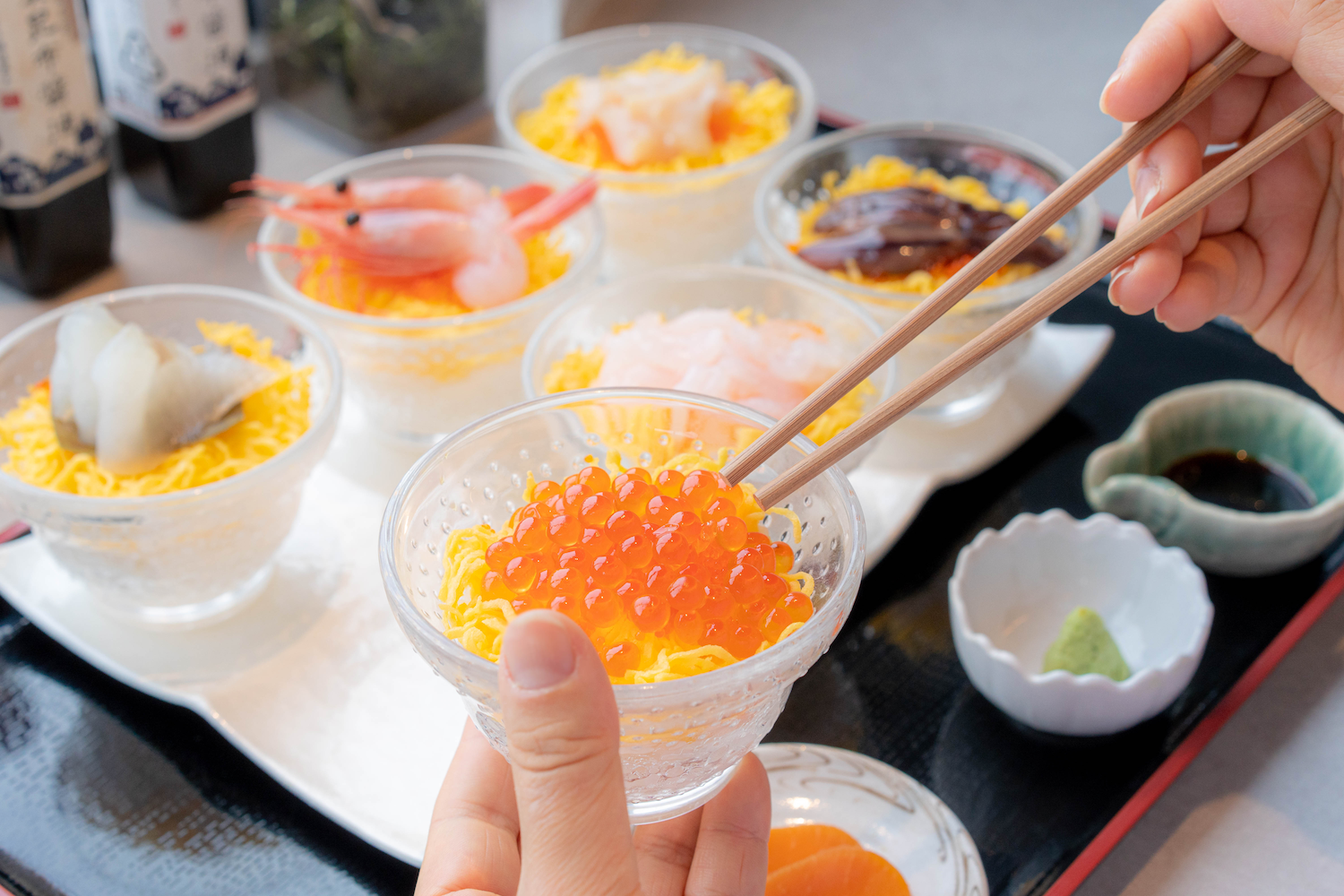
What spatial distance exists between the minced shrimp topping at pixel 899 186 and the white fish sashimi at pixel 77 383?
0.86 meters

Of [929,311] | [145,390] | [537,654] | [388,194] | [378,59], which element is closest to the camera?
[537,654]

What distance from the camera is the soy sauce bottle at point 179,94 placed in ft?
5.46

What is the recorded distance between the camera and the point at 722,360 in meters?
1.20

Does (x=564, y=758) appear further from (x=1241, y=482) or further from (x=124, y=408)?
(x=1241, y=482)

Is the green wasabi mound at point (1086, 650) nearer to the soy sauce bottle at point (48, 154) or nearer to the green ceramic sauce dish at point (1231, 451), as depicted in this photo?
the green ceramic sauce dish at point (1231, 451)

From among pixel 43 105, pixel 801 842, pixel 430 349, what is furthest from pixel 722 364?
pixel 43 105

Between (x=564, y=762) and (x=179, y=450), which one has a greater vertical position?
(x=564, y=762)

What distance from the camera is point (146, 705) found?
116cm

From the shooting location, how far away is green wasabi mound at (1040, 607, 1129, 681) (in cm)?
112

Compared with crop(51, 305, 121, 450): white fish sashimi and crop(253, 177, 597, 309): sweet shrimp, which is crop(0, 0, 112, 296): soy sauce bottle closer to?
crop(253, 177, 597, 309): sweet shrimp

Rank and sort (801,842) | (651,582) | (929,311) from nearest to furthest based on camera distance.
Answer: (651,582), (929,311), (801,842)

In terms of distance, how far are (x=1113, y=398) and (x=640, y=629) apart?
1069 mm

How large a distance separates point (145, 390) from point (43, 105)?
68 centimetres

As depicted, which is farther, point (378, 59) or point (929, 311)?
point (378, 59)
